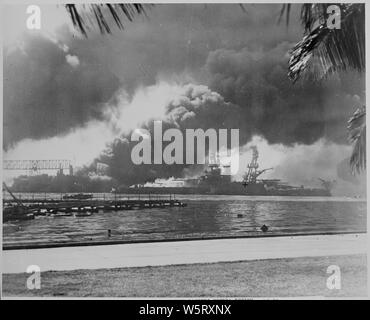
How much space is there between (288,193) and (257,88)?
39.2 inches

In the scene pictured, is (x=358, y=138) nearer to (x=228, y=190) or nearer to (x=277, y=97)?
(x=277, y=97)

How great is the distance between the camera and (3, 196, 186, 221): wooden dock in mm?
5258

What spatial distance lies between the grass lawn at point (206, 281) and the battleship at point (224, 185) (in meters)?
0.63

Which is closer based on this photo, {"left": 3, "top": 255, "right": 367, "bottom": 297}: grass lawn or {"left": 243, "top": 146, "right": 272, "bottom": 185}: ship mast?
{"left": 3, "top": 255, "right": 367, "bottom": 297}: grass lawn

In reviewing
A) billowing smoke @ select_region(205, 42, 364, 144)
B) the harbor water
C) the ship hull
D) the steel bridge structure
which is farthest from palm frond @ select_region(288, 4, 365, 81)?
the steel bridge structure

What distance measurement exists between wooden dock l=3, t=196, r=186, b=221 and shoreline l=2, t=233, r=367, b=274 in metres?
0.32

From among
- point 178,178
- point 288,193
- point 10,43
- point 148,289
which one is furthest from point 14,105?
point 288,193

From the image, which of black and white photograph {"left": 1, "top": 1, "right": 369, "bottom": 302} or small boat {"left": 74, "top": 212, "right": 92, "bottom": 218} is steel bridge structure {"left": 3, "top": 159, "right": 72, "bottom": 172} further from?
small boat {"left": 74, "top": 212, "right": 92, "bottom": 218}

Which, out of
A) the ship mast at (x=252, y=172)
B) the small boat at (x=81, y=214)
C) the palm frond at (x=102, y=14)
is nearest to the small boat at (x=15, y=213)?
the small boat at (x=81, y=214)

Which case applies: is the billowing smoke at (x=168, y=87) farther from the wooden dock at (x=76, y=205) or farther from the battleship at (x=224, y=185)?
the wooden dock at (x=76, y=205)

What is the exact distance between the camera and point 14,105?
523 cm

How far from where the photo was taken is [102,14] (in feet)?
17.3

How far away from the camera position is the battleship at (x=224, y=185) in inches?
207

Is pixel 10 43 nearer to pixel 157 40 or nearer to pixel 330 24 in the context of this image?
pixel 157 40
